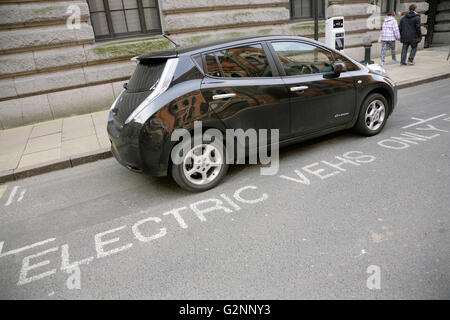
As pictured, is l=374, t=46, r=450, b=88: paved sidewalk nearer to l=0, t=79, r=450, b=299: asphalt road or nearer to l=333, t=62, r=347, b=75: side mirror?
l=0, t=79, r=450, b=299: asphalt road

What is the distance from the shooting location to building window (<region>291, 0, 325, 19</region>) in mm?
11320

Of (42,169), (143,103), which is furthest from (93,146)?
(143,103)

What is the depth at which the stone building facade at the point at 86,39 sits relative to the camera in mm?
7652

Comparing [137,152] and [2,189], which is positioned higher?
[137,152]

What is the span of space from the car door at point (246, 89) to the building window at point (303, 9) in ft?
26.2

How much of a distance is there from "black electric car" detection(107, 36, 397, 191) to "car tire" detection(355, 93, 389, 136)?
322mm

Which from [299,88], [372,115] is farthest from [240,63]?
[372,115]

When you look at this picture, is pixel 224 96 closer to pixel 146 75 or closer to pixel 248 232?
pixel 146 75

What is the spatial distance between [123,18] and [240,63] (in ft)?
19.5

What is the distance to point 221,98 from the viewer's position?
13.1 feet

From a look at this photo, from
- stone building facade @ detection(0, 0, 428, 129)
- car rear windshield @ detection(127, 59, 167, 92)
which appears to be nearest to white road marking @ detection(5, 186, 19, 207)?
car rear windshield @ detection(127, 59, 167, 92)

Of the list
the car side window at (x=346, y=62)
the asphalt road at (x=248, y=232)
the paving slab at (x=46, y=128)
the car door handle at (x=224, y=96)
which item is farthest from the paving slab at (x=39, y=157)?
the car side window at (x=346, y=62)

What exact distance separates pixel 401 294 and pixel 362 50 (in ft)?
39.3

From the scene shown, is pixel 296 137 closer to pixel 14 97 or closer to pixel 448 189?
pixel 448 189
